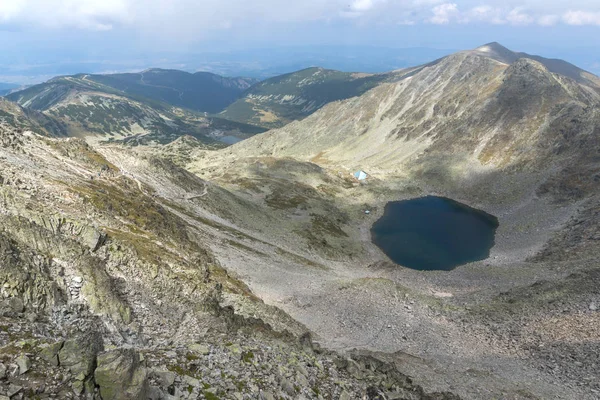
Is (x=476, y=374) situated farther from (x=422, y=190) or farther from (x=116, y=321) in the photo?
(x=422, y=190)

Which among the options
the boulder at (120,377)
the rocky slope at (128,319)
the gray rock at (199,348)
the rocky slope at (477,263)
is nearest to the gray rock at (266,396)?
the rocky slope at (128,319)

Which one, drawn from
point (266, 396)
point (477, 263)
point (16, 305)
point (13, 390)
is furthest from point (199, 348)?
point (477, 263)

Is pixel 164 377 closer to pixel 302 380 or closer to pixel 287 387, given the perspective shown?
pixel 287 387

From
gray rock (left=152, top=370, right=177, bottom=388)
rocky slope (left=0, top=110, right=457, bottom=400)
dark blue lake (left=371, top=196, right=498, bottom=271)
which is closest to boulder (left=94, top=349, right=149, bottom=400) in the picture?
rocky slope (left=0, top=110, right=457, bottom=400)

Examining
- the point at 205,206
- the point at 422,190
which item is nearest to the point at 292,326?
the point at 205,206

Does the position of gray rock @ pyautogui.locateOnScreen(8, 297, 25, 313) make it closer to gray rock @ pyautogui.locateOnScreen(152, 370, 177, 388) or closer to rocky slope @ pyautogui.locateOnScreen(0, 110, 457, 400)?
rocky slope @ pyautogui.locateOnScreen(0, 110, 457, 400)

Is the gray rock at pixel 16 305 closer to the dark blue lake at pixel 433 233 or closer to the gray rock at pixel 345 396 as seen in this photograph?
the gray rock at pixel 345 396
